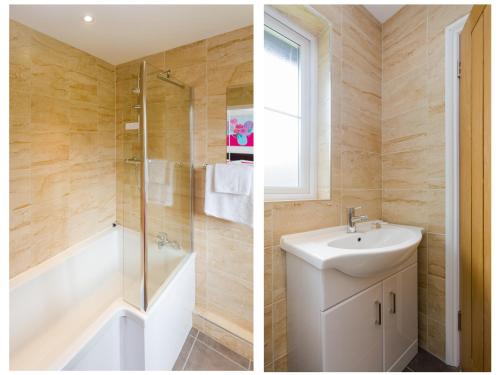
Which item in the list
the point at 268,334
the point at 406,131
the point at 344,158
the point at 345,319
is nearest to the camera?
the point at 345,319

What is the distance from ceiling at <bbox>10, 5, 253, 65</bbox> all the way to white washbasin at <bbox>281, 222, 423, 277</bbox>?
→ 867 mm

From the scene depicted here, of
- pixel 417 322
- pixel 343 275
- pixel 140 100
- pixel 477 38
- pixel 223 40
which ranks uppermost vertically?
pixel 223 40

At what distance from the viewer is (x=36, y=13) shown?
32.9 inches

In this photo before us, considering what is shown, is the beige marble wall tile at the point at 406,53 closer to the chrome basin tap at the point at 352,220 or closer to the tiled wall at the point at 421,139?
the tiled wall at the point at 421,139

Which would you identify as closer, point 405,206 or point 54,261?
point 54,261

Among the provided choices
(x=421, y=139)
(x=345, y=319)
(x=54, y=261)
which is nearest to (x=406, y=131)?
(x=421, y=139)

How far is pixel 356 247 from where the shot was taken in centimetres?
108

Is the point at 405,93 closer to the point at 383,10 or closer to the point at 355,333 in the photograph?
the point at 383,10

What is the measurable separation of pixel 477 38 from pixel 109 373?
156 centimetres

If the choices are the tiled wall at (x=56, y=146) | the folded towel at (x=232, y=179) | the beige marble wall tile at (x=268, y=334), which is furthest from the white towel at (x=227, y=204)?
the tiled wall at (x=56, y=146)

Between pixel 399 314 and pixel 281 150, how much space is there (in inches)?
36.3

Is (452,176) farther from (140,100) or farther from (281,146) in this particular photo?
(140,100)
